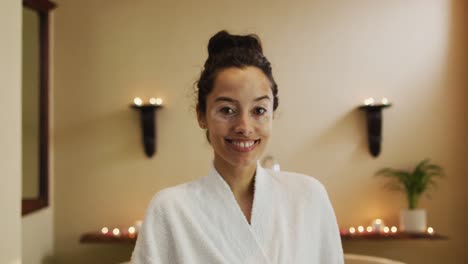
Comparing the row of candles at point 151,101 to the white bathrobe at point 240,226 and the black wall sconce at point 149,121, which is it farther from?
the white bathrobe at point 240,226

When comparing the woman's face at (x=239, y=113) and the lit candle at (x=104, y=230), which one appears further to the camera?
the lit candle at (x=104, y=230)

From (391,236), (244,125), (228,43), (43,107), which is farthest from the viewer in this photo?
(43,107)

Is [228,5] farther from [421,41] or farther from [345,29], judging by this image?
[421,41]

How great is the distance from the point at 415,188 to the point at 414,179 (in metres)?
0.05

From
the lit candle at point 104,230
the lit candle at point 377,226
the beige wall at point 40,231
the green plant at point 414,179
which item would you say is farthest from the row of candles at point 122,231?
the green plant at point 414,179

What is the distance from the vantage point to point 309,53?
307cm

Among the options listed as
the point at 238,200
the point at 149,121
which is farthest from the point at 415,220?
the point at 238,200

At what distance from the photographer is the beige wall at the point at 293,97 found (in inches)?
121

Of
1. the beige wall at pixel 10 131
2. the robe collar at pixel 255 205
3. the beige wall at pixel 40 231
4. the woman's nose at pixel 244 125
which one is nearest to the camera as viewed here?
the woman's nose at pixel 244 125

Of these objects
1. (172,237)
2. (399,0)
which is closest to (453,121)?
(399,0)

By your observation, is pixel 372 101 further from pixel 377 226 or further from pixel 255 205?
pixel 255 205

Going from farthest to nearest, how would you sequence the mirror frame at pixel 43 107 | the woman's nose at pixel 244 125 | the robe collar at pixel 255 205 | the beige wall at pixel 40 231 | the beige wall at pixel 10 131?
1. the mirror frame at pixel 43 107
2. the beige wall at pixel 40 231
3. the beige wall at pixel 10 131
4. the robe collar at pixel 255 205
5. the woman's nose at pixel 244 125

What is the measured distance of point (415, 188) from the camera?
295 centimetres

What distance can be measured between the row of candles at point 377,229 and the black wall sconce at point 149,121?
49.5 inches
